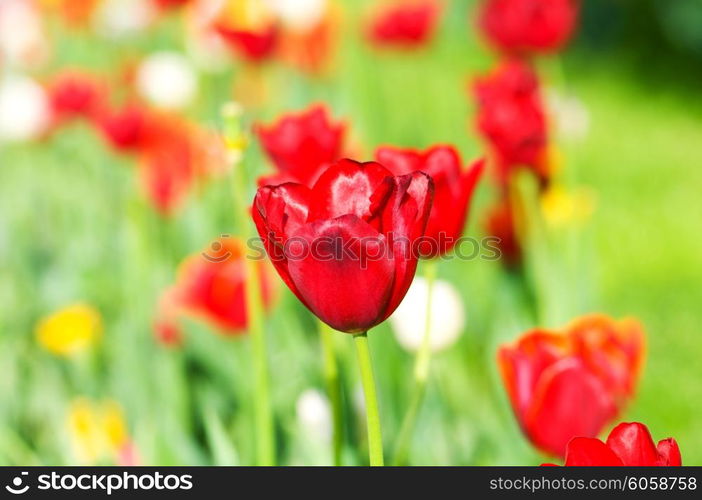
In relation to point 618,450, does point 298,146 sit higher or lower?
higher

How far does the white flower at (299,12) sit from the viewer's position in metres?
2.37

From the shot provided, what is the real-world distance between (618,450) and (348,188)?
22 centimetres

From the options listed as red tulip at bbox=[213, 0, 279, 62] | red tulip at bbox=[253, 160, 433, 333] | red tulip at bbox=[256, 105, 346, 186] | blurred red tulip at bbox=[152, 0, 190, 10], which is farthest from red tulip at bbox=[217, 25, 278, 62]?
red tulip at bbox=[253, 160, 433, 333]

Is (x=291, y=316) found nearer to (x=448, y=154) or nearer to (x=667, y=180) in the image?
(x=448, y=154)

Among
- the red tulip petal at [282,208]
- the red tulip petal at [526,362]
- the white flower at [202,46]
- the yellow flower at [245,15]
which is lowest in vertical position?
the red tulip petal at [282,208]

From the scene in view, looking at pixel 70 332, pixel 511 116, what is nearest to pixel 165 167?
pixel 70 332

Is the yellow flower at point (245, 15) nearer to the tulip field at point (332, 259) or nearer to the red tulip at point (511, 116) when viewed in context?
the tulip field at point (332, 259)

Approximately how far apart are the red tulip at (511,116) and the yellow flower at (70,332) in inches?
25.0

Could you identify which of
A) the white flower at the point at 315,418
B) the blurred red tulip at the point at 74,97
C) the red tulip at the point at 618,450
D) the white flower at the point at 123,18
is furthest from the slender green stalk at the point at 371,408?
the white flower at the point at 123,18

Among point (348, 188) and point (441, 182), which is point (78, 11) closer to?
point (441, 182)

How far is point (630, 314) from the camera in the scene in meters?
1.88

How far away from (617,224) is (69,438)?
5.27 ft

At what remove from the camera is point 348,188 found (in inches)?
22.1
